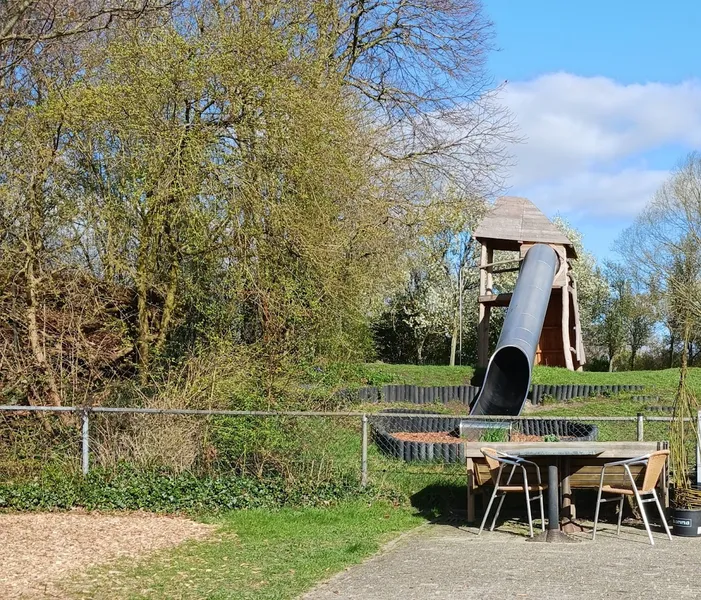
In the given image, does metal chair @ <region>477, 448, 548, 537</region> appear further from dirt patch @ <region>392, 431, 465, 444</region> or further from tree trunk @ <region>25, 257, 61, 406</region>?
tree trunk @ <region>25, 257, 61, 406</region>

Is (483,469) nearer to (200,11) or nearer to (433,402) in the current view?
(200,11)

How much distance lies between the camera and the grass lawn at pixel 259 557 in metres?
6.32

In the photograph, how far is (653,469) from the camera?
8125mm

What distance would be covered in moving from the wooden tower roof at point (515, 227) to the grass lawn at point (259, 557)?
16.5m

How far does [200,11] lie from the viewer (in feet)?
43.7

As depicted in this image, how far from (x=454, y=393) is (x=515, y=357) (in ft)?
5.47

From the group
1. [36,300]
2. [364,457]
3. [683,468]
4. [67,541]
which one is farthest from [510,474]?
[36,300]

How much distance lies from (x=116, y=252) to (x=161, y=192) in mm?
1075

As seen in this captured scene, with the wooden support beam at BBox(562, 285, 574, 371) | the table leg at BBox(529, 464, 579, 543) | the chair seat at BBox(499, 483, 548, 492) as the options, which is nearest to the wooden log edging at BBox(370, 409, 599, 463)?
the chair seat at BBox(499, 483, 548, 492)

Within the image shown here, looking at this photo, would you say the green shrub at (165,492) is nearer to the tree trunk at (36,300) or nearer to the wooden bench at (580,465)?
the tree trunk at (36,300)

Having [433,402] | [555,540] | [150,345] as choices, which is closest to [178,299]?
[150,345]

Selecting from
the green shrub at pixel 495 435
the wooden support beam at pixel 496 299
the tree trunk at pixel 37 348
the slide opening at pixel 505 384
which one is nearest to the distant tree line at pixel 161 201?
the tree trunk at pixel 37 348

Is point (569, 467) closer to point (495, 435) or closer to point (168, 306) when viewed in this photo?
point (495, 435)

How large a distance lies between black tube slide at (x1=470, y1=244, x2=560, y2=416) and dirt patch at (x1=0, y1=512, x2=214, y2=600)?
952cm
